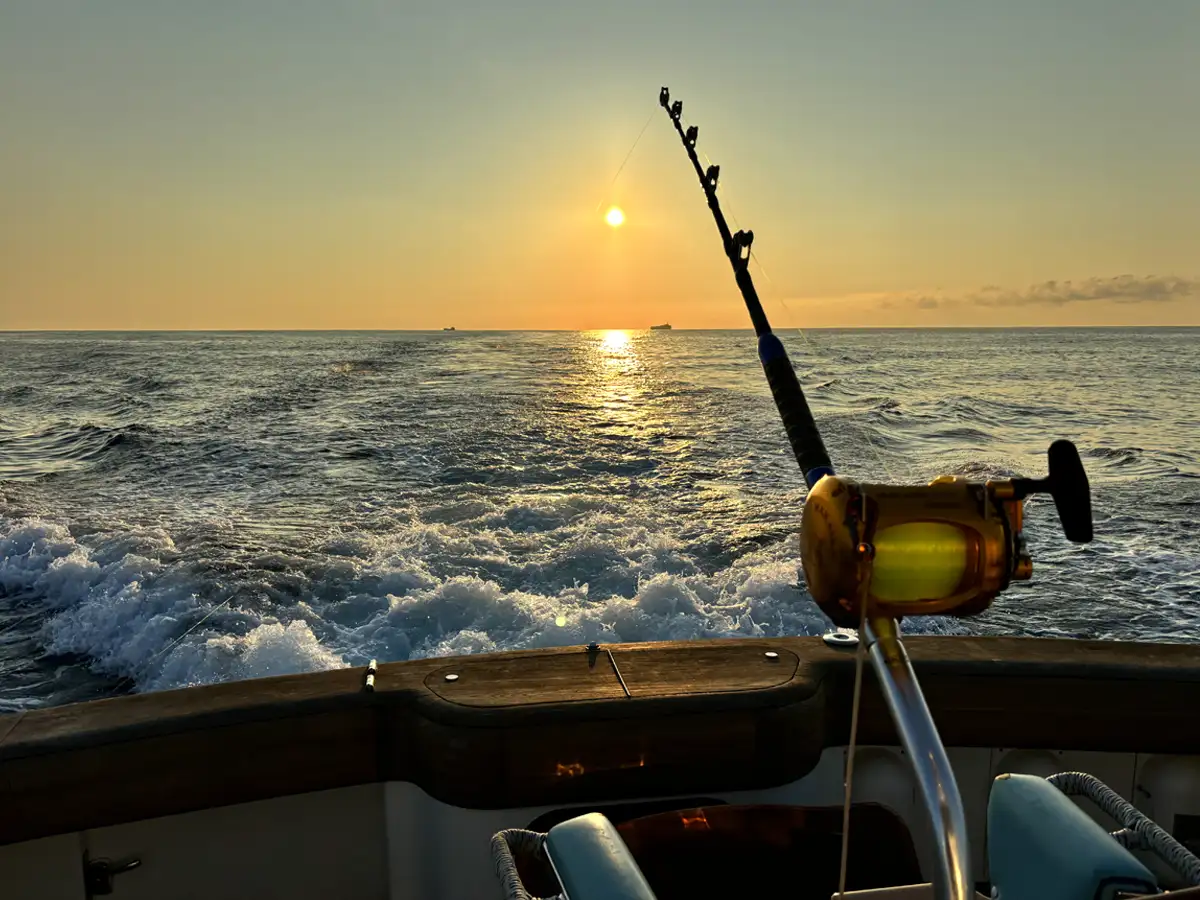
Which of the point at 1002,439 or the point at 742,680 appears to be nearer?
the point at 742,680

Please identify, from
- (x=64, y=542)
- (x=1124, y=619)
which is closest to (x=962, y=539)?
(x=1124, y=619)

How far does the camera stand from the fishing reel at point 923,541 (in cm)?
65

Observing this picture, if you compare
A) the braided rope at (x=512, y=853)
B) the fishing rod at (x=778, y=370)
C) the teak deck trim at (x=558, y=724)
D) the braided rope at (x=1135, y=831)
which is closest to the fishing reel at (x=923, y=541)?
the fishing rod at (x=778, y=370)

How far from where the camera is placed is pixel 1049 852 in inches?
43.2

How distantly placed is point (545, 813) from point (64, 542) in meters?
7.24

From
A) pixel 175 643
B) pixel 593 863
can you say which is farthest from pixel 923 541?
pixel 175 643

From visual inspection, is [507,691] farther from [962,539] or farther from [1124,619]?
[1124,619]

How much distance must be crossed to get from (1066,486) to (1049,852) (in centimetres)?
68

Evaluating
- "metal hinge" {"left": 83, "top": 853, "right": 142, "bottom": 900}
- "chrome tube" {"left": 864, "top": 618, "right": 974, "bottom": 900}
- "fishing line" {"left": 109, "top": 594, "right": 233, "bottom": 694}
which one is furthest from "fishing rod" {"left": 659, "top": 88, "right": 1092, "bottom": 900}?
"fishing line" {"left": 109, "top": 594, "right": 233, "bottom": 694}

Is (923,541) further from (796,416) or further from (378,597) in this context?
(378,597)

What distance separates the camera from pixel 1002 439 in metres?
15.1

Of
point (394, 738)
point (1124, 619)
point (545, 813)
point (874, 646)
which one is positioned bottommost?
point (1124, 619)

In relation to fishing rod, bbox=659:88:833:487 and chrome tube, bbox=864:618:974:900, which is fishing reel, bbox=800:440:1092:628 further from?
fishing rod, bbox=659:88:833:487

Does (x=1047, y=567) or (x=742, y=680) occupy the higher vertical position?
(x=742, y=680)
